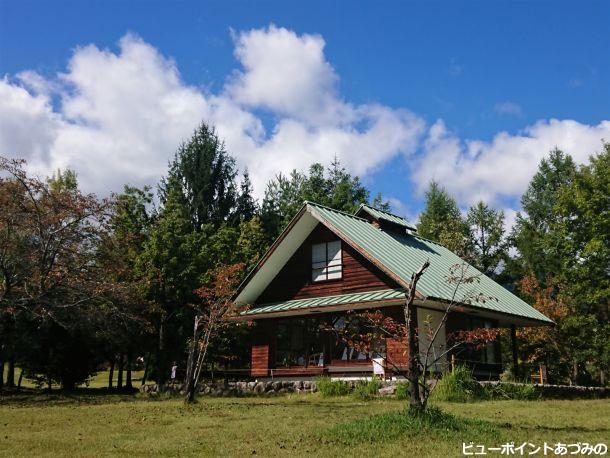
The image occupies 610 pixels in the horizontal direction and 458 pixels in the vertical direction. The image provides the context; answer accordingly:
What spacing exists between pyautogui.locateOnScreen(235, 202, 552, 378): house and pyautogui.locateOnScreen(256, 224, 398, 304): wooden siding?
4 cm

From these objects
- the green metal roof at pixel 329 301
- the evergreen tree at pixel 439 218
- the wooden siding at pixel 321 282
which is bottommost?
the green metal roof at pixel 329 301

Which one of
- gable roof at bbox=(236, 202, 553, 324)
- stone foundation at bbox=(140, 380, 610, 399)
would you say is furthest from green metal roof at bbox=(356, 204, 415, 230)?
stone foundation at bbox=(140, 380, 610, 399)

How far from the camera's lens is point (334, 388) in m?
20.2

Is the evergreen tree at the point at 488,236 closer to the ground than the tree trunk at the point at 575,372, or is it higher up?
higher up

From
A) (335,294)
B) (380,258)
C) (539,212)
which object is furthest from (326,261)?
(539,212)

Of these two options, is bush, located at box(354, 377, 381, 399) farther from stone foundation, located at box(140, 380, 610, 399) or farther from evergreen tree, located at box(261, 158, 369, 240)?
evergreen tree, located at box(261, 158, 369, 240)

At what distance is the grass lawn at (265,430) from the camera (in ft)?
31.4

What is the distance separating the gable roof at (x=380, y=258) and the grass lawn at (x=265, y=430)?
22.6ft

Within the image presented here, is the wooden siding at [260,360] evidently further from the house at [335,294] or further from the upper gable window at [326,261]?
the upper gable window at [326,261]

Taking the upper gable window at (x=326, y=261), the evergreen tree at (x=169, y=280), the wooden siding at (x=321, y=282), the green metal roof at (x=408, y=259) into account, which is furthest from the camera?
the evergreen tree at (x=169, y=280)

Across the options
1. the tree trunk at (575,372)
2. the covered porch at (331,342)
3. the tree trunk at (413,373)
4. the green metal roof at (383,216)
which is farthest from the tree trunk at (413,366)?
the tree trunk at (575,372)

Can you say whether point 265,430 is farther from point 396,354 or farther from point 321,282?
point 321,282

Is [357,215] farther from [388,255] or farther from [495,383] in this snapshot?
[495,383]

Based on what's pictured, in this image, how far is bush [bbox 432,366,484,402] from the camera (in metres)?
17.2
